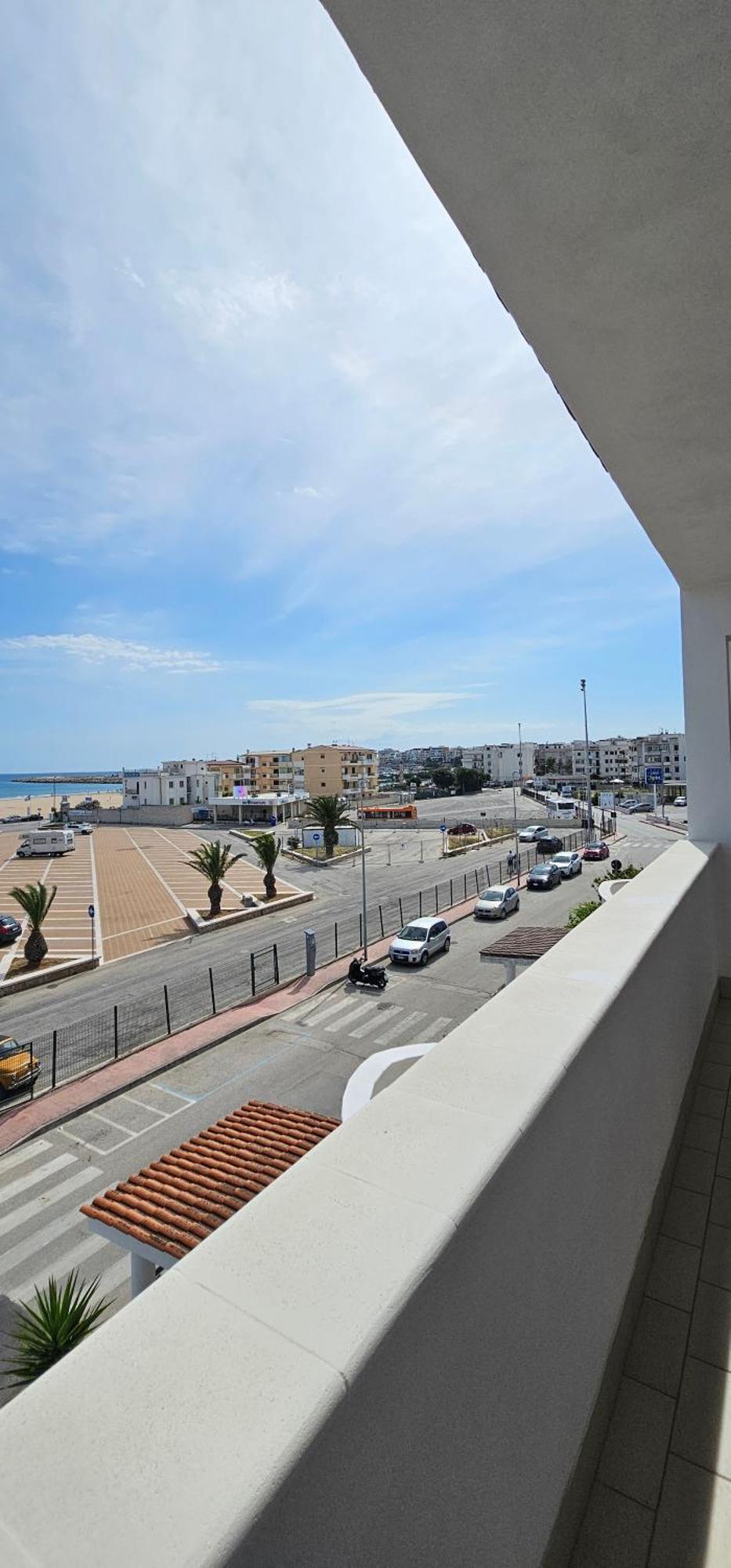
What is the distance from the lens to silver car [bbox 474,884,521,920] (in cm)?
2156

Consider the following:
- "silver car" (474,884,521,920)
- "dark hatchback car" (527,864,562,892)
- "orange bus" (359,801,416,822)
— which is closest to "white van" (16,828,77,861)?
"orange bus" (359,801,416,822)

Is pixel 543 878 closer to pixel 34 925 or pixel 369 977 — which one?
pixel 369 977

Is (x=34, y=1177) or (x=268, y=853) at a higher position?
(x=268, y=853)

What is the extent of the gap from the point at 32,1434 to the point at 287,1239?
16.2 inches

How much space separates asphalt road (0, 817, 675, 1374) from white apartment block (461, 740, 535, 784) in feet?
326

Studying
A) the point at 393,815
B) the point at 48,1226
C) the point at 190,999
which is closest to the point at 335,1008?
the point at 190,999

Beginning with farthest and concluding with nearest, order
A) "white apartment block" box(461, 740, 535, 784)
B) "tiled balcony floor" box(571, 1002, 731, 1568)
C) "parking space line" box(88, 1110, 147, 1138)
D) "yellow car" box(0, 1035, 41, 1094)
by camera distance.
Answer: "white apartment block" box(461, 740, 535, 784) → "yellow car" box(0, 1035, 41, 1094) → "parking space line" box(88, 1110, 147, 1138) → "tiled balcony floor" box(571, 1002, 731, 1568)

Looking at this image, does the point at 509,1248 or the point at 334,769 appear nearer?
the point at 509,1248

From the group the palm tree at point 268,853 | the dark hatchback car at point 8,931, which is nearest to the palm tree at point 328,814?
the palm tree at point 268,853

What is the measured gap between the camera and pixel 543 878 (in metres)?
26.1

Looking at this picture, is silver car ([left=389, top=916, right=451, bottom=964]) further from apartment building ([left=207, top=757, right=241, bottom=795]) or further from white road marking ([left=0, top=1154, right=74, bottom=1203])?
apartment building ([left=207, top=757, right=241, bottom=795])

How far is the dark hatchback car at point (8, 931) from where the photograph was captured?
20.8m

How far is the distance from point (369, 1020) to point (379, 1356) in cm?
1334

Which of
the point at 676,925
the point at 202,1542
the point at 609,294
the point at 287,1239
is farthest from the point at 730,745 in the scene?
the point at 202,1542
